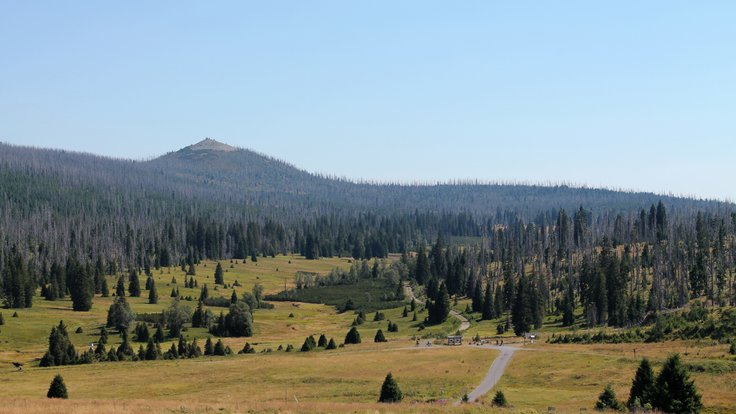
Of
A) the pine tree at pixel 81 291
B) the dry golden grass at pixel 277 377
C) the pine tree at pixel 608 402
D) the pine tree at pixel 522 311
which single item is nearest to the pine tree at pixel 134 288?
the pine tree at pixel 81 291

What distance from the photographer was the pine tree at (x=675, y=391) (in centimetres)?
4672

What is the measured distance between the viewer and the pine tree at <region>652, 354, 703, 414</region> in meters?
46.7

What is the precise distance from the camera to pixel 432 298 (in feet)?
548

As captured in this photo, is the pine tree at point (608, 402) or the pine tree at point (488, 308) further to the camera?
the pine tree at point (488, 308)

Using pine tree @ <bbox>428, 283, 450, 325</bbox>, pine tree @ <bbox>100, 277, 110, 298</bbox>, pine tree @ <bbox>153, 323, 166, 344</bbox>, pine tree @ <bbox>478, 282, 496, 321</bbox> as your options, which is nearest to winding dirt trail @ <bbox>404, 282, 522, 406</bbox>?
pine tree @ <bbox>428, 283, 450, 325</bbox>

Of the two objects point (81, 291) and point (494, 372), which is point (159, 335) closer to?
point (81, 291)

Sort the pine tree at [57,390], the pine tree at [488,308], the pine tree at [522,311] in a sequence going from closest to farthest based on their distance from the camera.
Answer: the pine tree at [57,390]
the pine tree at [522,311]
the pine tree at [488,308]

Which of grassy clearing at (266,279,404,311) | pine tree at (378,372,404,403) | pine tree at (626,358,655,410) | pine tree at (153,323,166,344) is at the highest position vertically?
pine tree at (626,358,655,410)

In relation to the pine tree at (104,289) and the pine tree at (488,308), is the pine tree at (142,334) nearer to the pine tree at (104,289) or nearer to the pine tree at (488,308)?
the pine tree at (104,289)

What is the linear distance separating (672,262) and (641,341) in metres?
65.5

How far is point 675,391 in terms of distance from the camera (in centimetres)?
4706

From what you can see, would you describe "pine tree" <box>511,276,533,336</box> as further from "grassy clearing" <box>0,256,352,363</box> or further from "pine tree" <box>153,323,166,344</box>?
"pine tree" <box>153,323,166,344</box>

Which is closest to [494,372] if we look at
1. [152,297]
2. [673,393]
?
[673,393]

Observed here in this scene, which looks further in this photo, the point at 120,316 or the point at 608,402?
the point at 120,316
